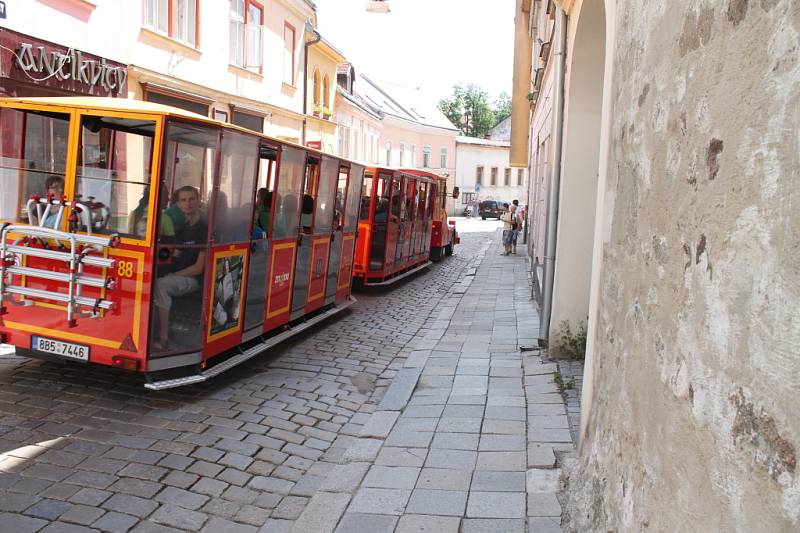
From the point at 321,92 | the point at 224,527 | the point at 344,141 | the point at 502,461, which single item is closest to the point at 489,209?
the point at 344,141

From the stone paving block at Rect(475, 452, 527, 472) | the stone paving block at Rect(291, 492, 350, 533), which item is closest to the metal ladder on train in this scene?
the stone paving block at Rect(291, 492, 350, 533)

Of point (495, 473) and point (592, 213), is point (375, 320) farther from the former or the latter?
point (495, 473)

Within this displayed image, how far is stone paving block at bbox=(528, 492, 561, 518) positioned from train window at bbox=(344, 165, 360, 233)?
685cm

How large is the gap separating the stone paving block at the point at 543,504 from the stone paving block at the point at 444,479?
468 mm

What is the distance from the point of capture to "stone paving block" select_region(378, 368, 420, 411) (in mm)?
6562

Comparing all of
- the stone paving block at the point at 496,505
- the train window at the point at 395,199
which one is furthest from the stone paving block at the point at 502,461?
the train window at the point at 395,199

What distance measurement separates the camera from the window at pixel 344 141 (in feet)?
106

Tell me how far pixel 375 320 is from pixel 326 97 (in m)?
18.8

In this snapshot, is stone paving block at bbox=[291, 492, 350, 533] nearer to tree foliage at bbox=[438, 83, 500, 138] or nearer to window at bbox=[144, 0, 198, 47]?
window at bbox=[144, 0, 198, 47]

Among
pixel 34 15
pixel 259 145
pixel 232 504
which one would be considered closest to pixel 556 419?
pixel 232 504

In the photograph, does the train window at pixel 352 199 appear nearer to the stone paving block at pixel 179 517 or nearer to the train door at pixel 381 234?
the train door at pixel 381 234

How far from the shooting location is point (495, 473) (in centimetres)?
482

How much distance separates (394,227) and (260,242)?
722cm

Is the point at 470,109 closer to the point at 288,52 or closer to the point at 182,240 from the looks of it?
the point at 288,52
